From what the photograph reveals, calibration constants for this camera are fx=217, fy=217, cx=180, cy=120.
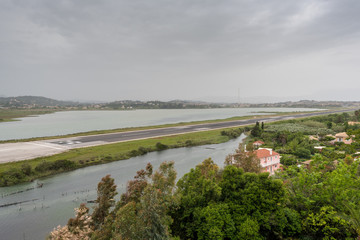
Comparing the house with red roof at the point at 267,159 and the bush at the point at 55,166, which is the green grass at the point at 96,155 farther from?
the house with red roof at the point at 267,159

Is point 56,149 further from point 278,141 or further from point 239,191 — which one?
point 278,141

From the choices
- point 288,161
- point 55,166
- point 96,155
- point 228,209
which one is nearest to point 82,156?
point 96,155

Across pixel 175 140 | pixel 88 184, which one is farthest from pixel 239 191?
pixel 175 140

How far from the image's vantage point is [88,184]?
90.4 ft

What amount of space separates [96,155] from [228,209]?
1285 inches

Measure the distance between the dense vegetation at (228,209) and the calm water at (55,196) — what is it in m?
10.5

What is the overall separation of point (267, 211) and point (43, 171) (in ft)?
102

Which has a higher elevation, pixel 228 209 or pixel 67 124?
pixel 228 209

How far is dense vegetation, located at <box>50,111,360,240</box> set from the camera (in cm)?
982

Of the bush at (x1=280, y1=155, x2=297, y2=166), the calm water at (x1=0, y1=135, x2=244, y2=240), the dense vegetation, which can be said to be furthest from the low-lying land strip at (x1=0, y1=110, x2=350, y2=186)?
the dense vegetation

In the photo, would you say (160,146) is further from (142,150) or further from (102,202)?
(102,202)

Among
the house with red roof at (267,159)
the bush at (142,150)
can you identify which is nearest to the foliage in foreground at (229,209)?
the house with red roof at (267,159)

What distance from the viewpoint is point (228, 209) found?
12.3 m

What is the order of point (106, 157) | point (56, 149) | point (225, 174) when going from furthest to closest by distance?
point (56, 149) → point (106, 157) → point (225, 174)
